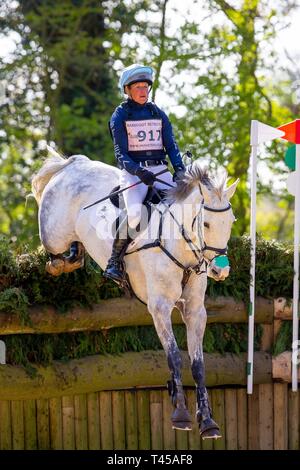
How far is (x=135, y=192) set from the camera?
777 centimetres

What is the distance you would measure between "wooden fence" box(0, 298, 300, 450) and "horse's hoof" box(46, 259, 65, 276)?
36cm

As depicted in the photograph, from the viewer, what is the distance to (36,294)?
886 cm

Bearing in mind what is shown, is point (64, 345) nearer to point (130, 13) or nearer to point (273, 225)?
point (130, 13)

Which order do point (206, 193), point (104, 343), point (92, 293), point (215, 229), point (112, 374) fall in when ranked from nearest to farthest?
point (215, 229)
point (206, 193)
point (92, 293)
point (112, 374)
point (104, 343)

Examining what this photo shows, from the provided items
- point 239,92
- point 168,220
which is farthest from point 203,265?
point 239,92

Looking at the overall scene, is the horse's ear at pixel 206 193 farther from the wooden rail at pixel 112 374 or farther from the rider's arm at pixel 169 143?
the wooden rail at pixel 112 374

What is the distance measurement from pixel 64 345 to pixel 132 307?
2.36 feet

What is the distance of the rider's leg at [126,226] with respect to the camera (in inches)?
303

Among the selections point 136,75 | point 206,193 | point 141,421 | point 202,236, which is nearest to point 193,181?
point 206,193

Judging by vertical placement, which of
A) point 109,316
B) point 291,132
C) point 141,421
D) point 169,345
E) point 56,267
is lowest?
point 141,421

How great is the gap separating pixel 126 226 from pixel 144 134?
0.74m

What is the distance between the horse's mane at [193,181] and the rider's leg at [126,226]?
0.31 meters

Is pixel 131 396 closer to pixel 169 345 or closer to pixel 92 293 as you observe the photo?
pixel 92 293
